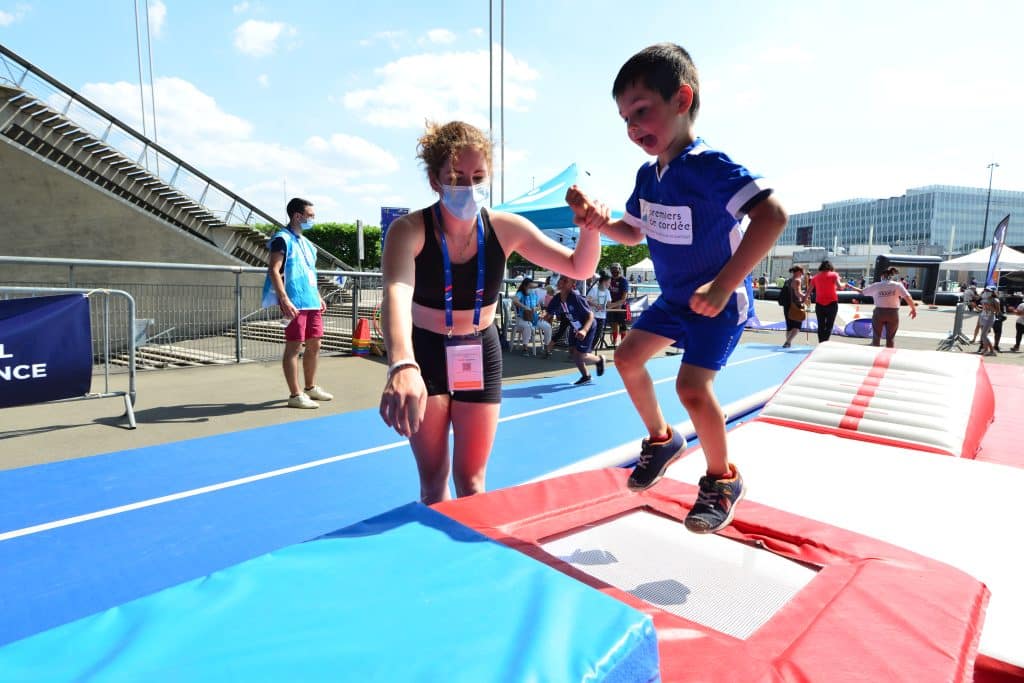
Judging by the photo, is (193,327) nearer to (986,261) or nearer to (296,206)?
(296,206)

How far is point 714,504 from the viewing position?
1.93 m

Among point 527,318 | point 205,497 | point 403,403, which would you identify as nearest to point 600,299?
point 527,318

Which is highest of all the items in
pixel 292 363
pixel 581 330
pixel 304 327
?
pixel 304 327

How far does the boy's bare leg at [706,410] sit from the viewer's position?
6.14ft

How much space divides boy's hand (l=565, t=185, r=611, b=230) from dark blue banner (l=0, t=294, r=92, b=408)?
14.6 feet

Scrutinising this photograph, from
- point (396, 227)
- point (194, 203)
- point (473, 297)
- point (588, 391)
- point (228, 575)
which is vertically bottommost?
point (588, 391)

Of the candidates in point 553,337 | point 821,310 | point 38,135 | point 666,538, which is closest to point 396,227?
point 666,538

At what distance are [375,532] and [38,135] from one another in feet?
56.5

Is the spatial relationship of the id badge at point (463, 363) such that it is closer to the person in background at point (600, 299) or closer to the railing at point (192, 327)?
the railing at point (192, 327)

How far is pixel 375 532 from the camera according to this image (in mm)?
1526

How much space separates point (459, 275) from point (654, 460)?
102cm

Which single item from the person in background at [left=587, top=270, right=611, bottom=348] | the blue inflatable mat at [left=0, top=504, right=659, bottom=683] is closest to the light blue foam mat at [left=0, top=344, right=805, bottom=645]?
the blue inflatable mat at [left=0, top=504, right=659, bottom=683]

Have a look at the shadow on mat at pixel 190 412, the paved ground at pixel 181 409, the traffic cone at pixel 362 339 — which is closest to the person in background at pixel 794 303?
the paved ground at pixel 181 409

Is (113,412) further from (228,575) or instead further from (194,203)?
(194,203)
